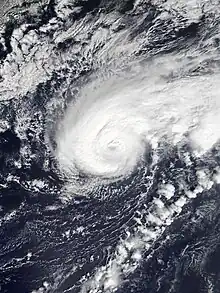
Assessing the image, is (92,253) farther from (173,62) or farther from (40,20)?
(40,20)

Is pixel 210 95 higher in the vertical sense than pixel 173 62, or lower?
lower

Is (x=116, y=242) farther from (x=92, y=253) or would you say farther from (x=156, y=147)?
(x=156, y=147)

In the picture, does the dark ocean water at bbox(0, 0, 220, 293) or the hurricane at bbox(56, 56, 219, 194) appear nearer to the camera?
the dark ocean water at bbox(0, 0, 220, 293)

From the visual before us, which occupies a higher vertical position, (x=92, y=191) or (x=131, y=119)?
(x=131, y=119)

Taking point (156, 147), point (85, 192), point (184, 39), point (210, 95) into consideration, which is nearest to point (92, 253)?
point (85, 192)

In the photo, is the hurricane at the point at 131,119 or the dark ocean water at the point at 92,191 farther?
the hurricane at the point at 131,119

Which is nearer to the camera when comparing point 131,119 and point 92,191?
point 131,119

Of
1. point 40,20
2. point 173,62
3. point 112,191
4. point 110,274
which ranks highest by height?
point 40,20

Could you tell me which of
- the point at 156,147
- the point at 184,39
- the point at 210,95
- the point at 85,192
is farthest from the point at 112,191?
the point at 184,39
